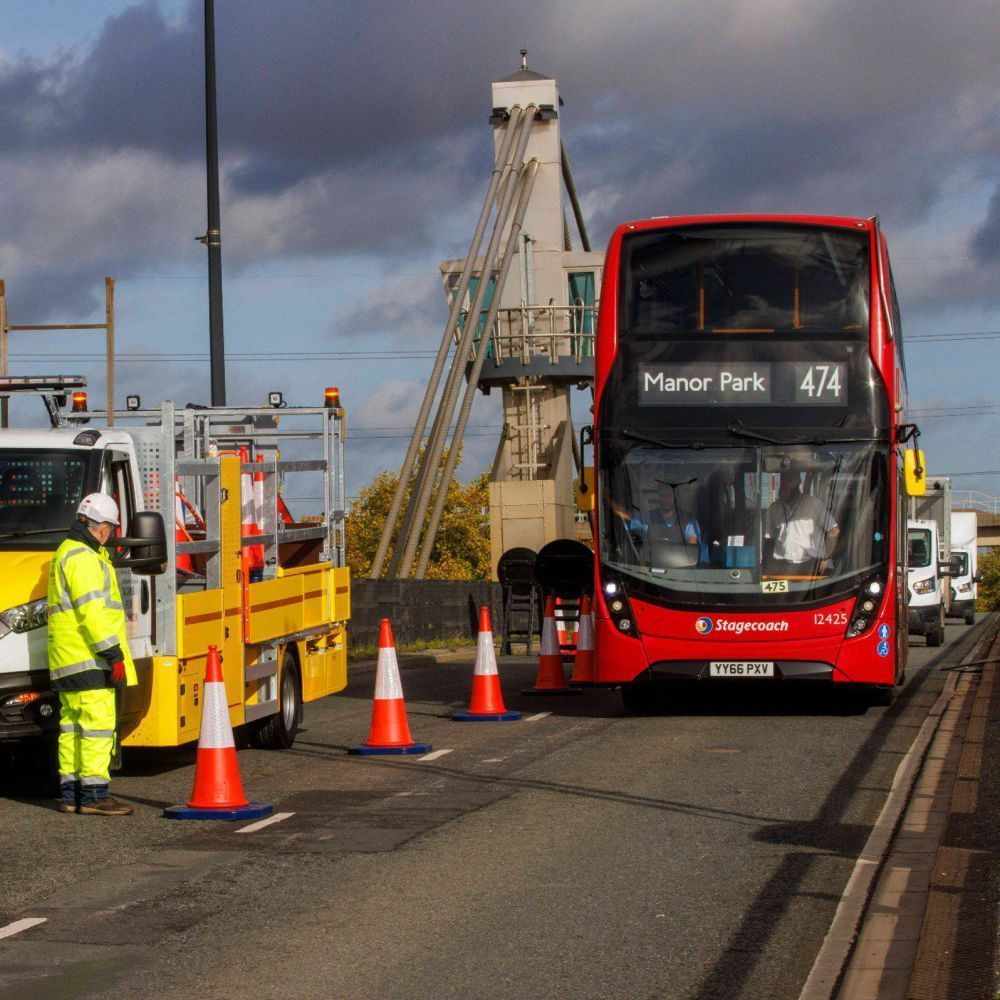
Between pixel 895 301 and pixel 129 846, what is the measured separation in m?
11.9

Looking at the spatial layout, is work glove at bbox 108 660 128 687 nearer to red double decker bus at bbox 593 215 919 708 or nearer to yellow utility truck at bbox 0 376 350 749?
yellow utility truck at bbox 0 376 350 749

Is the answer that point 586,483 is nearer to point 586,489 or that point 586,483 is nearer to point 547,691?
point 586,489

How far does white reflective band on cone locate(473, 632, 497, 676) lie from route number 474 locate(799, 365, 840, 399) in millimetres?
3754

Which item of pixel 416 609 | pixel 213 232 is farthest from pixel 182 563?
pixel 416 609

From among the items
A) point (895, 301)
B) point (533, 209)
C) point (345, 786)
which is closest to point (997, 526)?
point (533, 209)

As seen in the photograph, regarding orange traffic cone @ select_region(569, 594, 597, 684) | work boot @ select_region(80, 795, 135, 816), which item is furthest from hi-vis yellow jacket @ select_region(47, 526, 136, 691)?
orange traffic cone @ select_region(569, 594, 597, 684)

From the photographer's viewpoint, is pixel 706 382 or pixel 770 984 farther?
pixel 706 382

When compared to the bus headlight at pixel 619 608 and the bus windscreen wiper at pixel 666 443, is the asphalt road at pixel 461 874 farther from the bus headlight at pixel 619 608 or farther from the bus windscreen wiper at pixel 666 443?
the bus windscreen wiper at pixel 666 443

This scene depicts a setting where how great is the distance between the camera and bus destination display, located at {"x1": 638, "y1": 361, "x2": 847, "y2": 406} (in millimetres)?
16219

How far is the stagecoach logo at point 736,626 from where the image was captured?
628 inches

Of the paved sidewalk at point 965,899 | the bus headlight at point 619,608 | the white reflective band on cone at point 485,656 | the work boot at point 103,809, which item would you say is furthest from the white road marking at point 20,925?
the bus headlight at point 619,608

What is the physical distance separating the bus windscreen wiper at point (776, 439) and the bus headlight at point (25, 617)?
304 inches

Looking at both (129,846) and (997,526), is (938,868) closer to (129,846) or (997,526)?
(129,846)

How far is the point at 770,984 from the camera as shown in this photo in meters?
6.09
